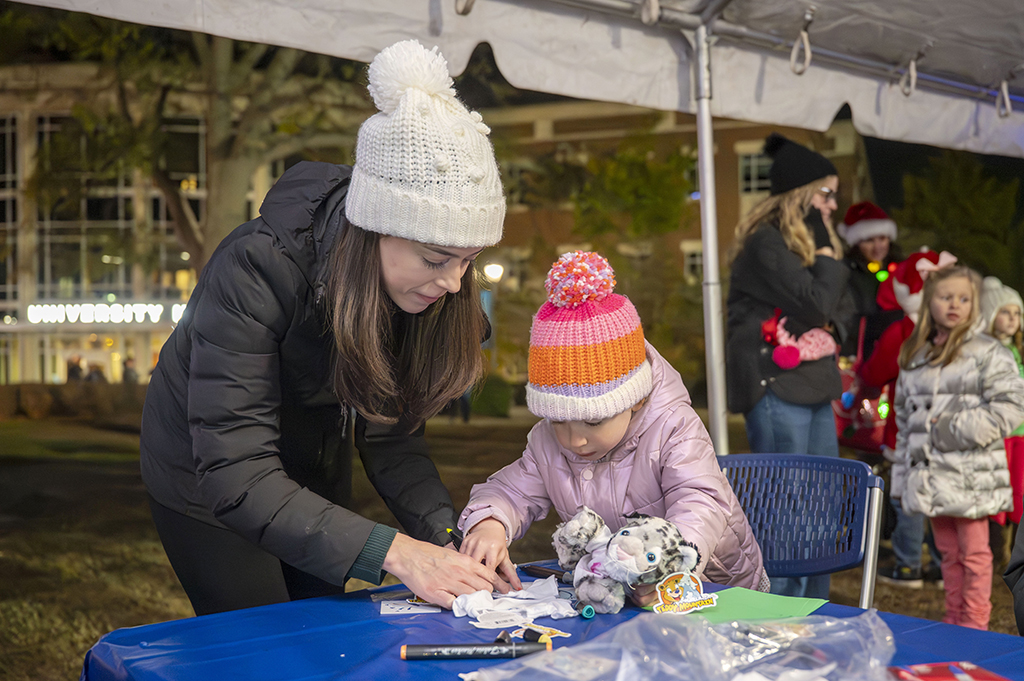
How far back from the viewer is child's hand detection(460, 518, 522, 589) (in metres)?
1.51

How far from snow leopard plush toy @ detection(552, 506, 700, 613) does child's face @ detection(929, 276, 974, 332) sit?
2576 millimetres

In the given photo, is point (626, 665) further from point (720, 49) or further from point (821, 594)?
point (720, 49)

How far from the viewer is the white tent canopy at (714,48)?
229 cm

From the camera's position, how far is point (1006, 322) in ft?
13.7

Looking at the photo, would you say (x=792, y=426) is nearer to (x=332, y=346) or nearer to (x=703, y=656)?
(x=332, y=346)

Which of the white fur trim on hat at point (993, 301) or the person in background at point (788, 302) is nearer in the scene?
the person in background at point (788, 302)

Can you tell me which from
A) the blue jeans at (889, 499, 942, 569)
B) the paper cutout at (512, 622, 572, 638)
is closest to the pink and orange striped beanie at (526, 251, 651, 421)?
the paper cutout at (512, 622, 572, 638)

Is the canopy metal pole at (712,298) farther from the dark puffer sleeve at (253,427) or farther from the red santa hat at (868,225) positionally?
the red santa hat at (868,225)

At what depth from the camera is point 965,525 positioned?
3.40 meters

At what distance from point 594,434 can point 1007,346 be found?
133 inches

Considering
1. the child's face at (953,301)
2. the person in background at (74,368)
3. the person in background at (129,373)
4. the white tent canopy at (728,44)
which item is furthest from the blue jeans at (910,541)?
the person in background at (74,368)

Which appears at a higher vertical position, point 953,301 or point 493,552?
point 953,301

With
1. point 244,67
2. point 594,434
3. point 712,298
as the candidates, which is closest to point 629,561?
point 594,434

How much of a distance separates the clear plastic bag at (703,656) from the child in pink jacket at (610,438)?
1.55 ft
